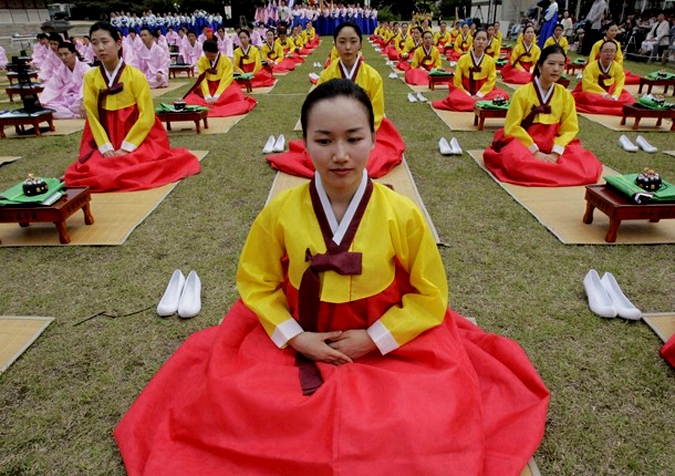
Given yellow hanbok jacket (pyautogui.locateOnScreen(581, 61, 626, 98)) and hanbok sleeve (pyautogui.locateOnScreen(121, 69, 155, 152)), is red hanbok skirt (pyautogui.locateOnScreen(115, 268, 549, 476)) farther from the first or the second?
yellow hanbok jacket (pyautogui.locateOnScreen(581, 61, 626, 98))

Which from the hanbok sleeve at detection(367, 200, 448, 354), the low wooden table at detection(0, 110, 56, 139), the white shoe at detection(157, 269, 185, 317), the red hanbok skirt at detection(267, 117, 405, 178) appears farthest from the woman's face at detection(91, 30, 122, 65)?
the hanbok sleeve at detection(367, 200, 448, 354)

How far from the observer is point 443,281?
200 cm

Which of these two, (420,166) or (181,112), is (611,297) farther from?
(181,112)

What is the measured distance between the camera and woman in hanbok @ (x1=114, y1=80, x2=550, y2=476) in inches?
66.5

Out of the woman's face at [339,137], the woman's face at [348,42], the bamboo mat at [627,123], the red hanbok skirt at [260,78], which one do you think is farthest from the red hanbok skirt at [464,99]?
the woman's face at [339,137]

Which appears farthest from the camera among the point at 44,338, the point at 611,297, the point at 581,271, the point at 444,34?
the point at 444,34

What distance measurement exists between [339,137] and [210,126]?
6.78 meters

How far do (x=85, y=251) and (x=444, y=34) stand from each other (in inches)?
763

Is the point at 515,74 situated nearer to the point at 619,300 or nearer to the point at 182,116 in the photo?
the point at 182,116

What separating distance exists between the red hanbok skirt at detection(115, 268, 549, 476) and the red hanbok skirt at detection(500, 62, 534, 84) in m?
11.3

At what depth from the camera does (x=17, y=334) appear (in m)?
2.92

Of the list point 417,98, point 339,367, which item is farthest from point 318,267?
point 417,98

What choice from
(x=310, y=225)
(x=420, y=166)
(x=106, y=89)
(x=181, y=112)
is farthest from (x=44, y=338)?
(x=181, y=112)

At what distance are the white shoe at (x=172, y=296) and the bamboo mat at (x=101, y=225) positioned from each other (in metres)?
0.98
